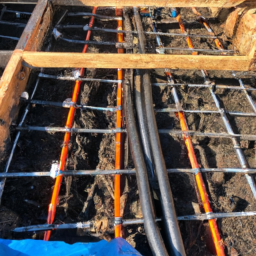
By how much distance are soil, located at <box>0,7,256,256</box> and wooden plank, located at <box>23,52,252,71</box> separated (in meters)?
0.42

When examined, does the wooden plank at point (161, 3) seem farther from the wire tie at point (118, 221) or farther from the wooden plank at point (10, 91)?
the wire tie at point (118, 221)

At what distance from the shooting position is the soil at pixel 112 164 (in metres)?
1.90

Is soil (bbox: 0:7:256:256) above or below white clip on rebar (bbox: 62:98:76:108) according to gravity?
below

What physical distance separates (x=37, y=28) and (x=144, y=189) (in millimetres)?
1960

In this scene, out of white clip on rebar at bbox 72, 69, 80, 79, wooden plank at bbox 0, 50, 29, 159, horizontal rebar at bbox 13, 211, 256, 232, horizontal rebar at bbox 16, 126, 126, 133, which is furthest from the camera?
white clip on rebar at bbox 72, 69, 80, 79

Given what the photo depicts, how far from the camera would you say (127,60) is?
7.46 ft

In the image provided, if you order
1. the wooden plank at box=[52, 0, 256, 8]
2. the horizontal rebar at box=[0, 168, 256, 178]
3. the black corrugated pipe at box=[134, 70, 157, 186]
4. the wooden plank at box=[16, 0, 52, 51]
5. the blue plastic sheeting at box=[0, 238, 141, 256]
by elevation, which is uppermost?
the wooden plank at box=[52, 0, 256, 8]

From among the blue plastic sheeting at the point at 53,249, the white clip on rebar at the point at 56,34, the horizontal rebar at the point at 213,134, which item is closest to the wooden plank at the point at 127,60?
the horizontal rebar at the point at 213,134

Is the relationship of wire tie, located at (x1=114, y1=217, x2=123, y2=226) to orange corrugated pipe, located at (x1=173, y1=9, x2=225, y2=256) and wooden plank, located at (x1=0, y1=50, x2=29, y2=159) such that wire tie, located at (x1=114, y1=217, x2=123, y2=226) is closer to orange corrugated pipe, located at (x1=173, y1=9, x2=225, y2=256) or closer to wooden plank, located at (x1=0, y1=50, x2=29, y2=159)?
orange corrugated pipe, located at (x1=173, y1=9, x2=225, y2=256)

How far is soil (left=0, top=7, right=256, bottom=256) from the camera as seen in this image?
1.90 m

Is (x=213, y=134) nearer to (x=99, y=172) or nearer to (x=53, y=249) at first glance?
(x=99, y=172)

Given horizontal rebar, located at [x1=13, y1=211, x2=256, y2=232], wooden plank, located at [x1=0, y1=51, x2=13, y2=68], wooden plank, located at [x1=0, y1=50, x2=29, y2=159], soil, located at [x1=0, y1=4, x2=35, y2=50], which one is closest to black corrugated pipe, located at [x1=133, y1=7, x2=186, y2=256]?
horizontal rebar, located at [x1=13, y1=211, x2=256, y2=232]

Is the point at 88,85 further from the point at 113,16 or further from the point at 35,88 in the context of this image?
the point at 113,16

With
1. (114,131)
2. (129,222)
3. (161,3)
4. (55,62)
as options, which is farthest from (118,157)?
(161,3)
